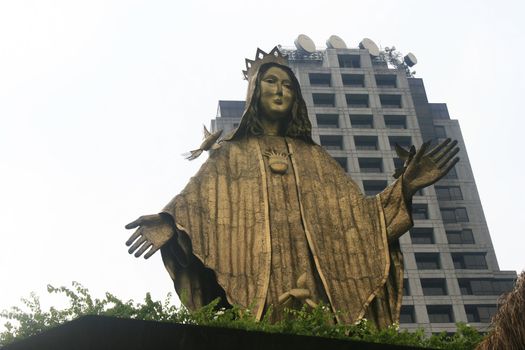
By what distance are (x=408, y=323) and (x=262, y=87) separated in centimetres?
3764

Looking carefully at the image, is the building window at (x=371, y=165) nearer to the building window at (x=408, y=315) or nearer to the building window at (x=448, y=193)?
the building window at (x=448, y=193)

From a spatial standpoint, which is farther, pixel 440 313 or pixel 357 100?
pixel 357 100

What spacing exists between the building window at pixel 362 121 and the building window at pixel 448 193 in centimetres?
651

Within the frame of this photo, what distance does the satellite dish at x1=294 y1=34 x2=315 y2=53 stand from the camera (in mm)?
59594

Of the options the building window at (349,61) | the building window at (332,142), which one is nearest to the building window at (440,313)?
the building window at (332,142)

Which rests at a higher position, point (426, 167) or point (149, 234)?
point (426, 167)

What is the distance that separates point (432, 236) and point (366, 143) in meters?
8.01

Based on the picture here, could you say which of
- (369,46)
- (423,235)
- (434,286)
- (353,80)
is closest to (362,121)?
(353,80)

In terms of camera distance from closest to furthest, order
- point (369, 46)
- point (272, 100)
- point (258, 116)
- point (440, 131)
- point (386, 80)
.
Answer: point (272, 100) → point (258, 116) → point (386, 80) → point (369, 46) → point (440, 131)

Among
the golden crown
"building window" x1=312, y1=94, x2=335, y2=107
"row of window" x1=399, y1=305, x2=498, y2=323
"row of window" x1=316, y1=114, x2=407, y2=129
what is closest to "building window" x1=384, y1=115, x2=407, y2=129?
"row of window" x1=316, y1=114, x2=407, y2=129

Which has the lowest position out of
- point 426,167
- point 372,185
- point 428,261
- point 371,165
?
point 426,167

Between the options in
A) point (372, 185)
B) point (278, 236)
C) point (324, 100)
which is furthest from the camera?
point (324, 100)

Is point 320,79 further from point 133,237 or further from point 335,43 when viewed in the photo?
point 133,237

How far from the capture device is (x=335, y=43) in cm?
6172
